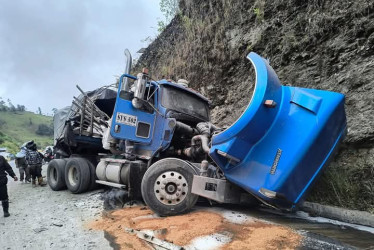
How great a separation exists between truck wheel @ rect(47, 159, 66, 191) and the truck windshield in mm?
4018

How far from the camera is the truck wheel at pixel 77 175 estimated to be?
6.60 metres

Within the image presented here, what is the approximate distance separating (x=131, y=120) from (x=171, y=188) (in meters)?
1.61

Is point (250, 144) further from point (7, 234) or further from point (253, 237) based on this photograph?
point (7, 234)

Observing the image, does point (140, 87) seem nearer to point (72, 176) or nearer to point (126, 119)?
point (126, 119)

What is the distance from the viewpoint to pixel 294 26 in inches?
256

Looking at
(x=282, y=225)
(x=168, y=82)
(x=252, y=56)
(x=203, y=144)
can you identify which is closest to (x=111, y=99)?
(x=168, y=82)

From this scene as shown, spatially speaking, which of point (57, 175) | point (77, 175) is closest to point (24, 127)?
point (57, 175)

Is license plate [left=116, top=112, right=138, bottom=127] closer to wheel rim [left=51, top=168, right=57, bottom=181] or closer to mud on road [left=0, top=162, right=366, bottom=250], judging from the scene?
mud on road [left=0, top=162, right=366, bottom=250]

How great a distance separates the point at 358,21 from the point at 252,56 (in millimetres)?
2662

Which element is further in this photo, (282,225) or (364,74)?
(364,74)

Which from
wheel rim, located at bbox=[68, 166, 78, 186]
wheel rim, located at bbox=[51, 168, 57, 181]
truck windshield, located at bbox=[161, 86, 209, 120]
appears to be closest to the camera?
truck windshield, located at bbox=[161, 86, 209, 120]

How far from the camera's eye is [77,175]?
6738 mm

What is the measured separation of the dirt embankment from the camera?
300 centimetres

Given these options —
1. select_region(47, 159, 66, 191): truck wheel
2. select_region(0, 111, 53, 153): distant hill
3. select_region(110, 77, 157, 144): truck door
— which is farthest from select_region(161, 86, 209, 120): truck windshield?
select_region(0, 111, 53, 153): distant hill
